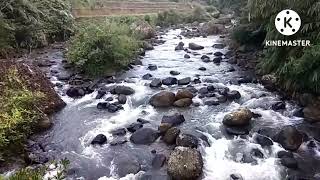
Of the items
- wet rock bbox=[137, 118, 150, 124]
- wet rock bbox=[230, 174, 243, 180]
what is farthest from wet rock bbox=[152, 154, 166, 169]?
wet rock bbox=[137, 118, 150, 124]

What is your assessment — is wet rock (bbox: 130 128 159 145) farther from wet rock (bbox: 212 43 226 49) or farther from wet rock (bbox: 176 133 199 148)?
wet rock (bbox: 212 43 226 49)

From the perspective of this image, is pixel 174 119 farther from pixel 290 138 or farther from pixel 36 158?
pixel 36 158

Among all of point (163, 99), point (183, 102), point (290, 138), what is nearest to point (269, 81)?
point (183, 102)

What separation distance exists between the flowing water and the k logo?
2.29 metres

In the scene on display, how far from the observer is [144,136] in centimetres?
986

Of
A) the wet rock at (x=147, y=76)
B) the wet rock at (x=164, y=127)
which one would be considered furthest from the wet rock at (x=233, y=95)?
the wet rock at (x=147, y=76)

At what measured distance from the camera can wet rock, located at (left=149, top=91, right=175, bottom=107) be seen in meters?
12.1

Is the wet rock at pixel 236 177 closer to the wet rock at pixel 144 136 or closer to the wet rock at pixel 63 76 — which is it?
the wet rock at pixel 144 136

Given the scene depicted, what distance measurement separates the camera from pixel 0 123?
8.75 metres

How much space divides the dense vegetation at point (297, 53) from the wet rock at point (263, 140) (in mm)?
2213

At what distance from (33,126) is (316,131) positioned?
7.71 meters

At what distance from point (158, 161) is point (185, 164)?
84 cm

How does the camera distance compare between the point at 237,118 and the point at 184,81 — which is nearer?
the point at 237,118

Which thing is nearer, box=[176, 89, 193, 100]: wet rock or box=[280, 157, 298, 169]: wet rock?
box=[280, 157, 298, 169]: wet rock
